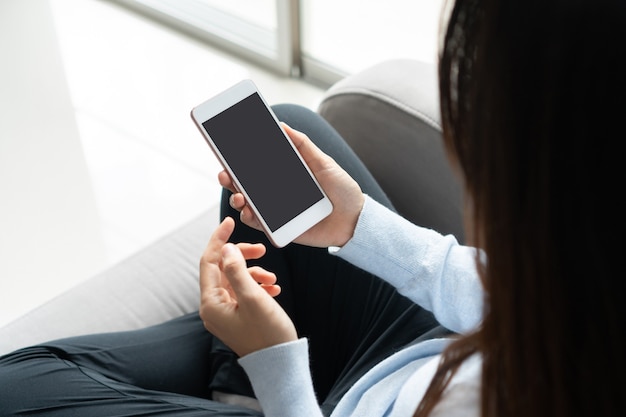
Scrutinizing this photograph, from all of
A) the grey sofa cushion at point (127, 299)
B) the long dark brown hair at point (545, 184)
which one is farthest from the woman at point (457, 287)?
the grey sofa cushion at point (127, 299)

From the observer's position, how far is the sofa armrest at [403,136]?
3.54ft

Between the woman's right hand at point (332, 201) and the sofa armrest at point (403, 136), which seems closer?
the woman's right hand at point (332, 201)

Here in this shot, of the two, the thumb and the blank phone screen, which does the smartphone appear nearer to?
the blank phone screen

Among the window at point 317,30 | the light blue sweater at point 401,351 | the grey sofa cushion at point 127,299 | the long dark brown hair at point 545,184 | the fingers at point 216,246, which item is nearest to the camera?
the long dark brown hair at point 545,184

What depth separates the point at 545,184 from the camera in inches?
17.6

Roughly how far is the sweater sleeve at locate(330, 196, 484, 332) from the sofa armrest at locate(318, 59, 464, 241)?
206 millimetres

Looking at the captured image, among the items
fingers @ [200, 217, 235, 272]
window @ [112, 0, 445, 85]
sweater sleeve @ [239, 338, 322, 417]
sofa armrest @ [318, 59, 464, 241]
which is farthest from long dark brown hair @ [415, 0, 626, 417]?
window @ [112, 0, 445, 85]

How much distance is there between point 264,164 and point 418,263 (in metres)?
0.22

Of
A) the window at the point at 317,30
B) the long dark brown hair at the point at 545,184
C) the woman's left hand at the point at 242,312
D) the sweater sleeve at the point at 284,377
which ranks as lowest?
the window at the point at 317,30

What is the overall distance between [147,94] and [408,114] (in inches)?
41.0

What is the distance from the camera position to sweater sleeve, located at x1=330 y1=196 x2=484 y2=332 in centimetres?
85

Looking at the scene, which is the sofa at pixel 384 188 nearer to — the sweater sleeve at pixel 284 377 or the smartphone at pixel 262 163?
the smartphone at pixel 262 163

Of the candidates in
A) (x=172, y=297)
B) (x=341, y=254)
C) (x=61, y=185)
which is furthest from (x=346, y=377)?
(x=61, y=185)

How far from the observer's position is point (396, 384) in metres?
0.75
